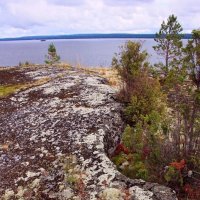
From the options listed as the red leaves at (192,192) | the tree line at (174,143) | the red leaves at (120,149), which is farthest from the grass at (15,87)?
the red leaves at (192,192)

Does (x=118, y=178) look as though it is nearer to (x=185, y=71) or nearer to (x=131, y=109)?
(x=185, y=71)

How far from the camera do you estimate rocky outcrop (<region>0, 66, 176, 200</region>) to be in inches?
302

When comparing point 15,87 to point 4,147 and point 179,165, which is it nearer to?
point 4,147

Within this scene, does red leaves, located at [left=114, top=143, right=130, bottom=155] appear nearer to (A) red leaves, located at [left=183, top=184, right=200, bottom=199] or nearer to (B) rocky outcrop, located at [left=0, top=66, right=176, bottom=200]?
(B) rocky outcrop, located at [left=0, top=66, right=176, bottom=200]

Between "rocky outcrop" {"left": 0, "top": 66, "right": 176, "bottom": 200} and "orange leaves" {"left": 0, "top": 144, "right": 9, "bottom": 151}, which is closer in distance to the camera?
"rocky outcrop" {"left": 0, "top": 66, "right": 176, "bottom": 200}

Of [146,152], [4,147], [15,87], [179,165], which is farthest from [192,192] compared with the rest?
[15,87]

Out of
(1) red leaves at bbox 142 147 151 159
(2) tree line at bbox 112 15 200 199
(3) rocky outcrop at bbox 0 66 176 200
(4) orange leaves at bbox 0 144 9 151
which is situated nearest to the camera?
(3) rocky outcrop at bbox 0 66 176 200

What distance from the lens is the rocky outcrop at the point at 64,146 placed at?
766 centimetres

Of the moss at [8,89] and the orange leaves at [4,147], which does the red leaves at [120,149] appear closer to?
the orange leaves at [4,147]

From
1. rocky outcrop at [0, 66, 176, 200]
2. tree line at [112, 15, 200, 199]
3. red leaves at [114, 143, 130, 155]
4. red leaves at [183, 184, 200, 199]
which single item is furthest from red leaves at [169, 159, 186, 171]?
red leaves at [114, 143, 130, 155]

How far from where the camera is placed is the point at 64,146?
9.36 m

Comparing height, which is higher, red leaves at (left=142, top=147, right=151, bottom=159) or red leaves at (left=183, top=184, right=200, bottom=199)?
red leaves at (left=142, top=147, right=151, bottom=159)

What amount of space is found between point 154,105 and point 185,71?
3.57 meters

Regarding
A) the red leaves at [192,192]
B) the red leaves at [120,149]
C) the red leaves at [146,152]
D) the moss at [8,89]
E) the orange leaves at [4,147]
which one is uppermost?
the moss at [8,89]
